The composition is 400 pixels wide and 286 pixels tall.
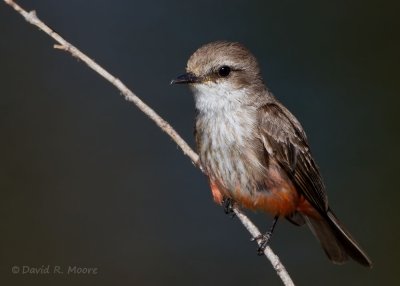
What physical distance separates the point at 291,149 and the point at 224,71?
0.80m

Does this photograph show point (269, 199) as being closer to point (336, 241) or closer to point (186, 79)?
point (336, 241)

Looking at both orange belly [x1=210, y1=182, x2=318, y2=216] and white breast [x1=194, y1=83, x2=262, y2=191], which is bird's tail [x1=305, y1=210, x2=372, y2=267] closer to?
orange belly [x1=210, y1=182, x2=318, y2=216]

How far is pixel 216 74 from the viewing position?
487 cm

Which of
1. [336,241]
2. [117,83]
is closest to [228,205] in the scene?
[336,241]

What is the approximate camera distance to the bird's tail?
16.9ft

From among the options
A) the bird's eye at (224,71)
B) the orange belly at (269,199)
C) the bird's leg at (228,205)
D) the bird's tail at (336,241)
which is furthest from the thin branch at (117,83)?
the bird's tail at (336,241)

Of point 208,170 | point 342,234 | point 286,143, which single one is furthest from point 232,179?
point 342,234

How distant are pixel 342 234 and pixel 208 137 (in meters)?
1.30

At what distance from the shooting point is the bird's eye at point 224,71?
4895mm

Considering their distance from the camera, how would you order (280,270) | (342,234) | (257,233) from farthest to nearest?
(342,234) < (257,233) < (280,270)

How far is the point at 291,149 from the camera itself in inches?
203

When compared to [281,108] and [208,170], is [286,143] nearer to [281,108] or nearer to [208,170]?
[281,108]

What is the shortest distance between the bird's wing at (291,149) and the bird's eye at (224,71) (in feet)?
1.24

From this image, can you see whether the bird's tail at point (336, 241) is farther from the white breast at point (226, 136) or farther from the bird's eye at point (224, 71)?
the bird's eye at point (224, 71)
